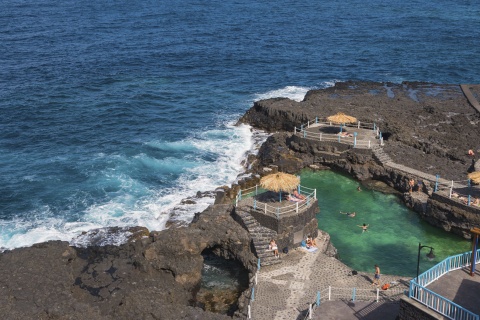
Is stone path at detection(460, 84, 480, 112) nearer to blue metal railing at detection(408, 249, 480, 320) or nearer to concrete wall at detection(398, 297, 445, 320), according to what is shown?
blue metal railing at detection(408, 249, 480, 320)

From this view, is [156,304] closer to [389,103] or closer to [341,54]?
[389,103]

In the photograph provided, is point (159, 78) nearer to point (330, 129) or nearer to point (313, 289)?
point (330, 129)

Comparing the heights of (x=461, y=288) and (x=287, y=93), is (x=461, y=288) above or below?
above

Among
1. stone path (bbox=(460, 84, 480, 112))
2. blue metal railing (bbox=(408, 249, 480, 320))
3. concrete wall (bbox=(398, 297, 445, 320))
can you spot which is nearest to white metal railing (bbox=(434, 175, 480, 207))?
blue metal railing (bbox=(408, 249, 480, 320))

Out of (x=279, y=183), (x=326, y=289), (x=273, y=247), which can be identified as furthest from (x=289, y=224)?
(x=326, y=289)

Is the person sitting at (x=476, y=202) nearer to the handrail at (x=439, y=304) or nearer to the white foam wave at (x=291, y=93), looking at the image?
the handrail at (x=439, y=304)
